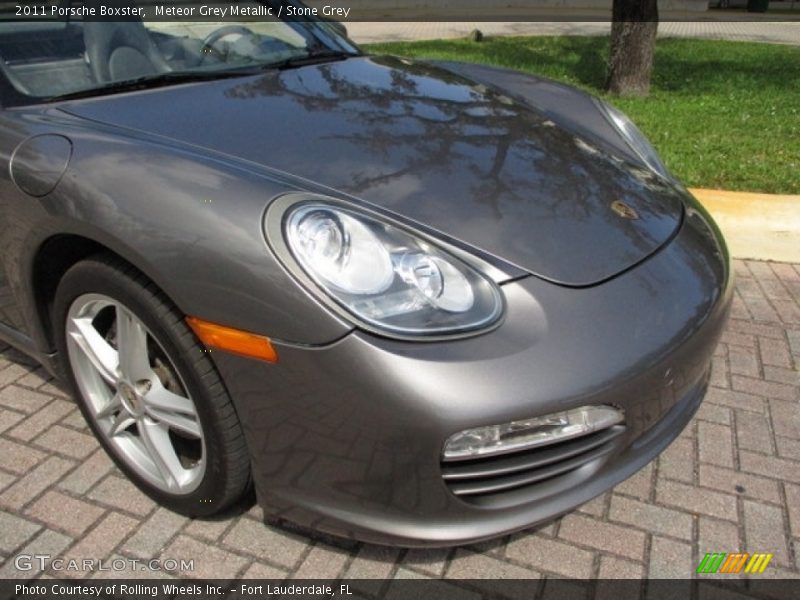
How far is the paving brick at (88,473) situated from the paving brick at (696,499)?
1.74 m

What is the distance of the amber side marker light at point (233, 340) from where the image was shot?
60.7 inches

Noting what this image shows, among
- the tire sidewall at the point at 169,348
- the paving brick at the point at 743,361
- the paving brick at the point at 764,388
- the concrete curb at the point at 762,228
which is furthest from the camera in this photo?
the concrete curb at the point at 762,228

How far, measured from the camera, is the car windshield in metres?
2.27

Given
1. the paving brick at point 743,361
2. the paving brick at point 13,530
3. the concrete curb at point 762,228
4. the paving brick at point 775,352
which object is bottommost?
the paving brick at point 13,530

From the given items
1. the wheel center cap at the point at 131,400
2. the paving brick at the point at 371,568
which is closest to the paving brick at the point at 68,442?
the wheel center cap at the point at 131,400

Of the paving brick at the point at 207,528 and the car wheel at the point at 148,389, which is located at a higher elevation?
the car wheel at the point at 148,389

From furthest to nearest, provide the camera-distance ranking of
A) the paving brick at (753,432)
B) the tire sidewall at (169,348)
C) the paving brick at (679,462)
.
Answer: the paving brick at (753,432), the paving brick at (679,462), the tire sidewall at (169,348)

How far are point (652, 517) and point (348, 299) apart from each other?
3.94ft

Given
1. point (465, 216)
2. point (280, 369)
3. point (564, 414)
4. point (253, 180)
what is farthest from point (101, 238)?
point (564, 414)

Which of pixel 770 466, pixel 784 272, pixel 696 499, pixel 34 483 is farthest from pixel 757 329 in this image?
pixel 34 483

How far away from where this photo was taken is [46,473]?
7.31ft

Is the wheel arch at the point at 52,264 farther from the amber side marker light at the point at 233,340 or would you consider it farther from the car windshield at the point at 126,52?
the car windshield at the point at 126,52

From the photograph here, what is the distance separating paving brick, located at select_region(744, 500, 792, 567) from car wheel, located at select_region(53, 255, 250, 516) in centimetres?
142

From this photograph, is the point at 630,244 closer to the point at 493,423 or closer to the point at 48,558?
the point at 493,423
